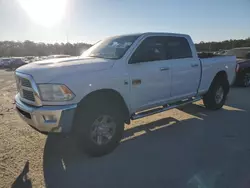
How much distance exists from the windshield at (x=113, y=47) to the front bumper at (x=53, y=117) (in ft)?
4.64

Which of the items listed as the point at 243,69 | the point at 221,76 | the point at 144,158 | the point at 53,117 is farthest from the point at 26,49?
the point at 144,158

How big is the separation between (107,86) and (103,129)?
72 centimetres

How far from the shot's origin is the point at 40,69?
11.0 ft

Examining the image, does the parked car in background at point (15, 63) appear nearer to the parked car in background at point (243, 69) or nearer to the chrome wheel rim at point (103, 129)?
the parked car in background at point (243, 69)

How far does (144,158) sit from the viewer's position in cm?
364

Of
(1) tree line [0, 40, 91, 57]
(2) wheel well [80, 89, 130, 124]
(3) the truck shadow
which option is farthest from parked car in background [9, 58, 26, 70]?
(1) tree line [0, 40, 91, 57]

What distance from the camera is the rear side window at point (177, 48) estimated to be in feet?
16.2

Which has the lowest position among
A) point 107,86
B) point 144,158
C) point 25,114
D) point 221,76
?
point 144,158

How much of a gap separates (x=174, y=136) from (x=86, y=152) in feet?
Result: 6.24

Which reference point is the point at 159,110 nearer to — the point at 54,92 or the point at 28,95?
the point at 54,92

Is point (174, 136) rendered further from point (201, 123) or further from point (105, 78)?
point (105, 78)

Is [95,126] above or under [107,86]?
under

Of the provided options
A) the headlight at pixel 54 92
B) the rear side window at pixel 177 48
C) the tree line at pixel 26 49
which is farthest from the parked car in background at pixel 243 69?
the tree line at pixel 26 49

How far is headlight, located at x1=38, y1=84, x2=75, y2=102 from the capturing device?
126 inches
